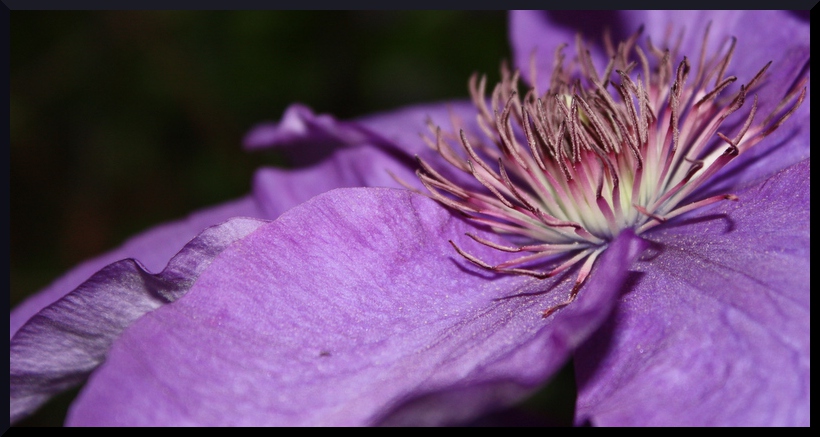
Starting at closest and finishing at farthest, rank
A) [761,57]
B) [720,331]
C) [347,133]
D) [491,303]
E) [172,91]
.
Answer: [720,331]
[491,303]
[761,57]
[347,133]
[172,91]

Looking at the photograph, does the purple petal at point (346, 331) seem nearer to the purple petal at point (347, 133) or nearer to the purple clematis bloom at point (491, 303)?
the purple clematis bloom at point (491, 303)

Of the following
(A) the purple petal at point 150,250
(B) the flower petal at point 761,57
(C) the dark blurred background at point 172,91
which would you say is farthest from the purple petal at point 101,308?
(C) the dark blurred background at point 172,91

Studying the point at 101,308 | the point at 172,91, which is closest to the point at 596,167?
the point at 101,308

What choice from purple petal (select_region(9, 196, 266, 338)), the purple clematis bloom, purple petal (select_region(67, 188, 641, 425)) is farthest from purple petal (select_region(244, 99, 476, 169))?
purple petal (select_region(67, 188, 641, 425))

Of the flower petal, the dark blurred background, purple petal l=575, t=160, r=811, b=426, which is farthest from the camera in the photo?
the dark blurred background

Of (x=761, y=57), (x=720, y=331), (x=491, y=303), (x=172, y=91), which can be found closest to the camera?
(x=720, y=331)

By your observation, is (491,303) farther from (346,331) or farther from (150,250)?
(150,250)

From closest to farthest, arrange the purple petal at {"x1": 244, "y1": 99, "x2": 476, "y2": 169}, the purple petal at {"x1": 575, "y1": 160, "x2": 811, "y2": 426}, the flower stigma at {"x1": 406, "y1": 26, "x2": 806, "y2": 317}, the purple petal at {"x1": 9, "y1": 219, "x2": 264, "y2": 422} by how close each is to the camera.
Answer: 1. the purple petal at {"x1": 575, "y1": 160, "x2": 811, "y2": 426}
2. the purple petal at {"x1": 9, "y1": 219, "x2": 264, "y2": 422}
3. the flower stigma at {"x1": 406, "y1": 26, "x2": 806, "y2": 317}
4. the purple petal at {"x1": 244, "y1": 99, "x2": 476, "y2": 169}

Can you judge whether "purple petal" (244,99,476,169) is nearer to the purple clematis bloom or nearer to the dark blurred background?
the purple clematis bloom
